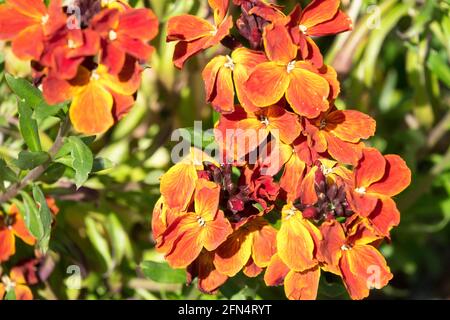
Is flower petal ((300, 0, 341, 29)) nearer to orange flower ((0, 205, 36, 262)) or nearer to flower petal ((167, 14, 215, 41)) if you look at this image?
flower petal ((167, 14, 215, 41))

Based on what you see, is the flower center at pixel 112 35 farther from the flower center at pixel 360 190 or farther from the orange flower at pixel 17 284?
the orange flower at pixel 17 284

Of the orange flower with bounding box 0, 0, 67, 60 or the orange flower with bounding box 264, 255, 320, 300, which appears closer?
the orange flower with bounding box 0, 0, 67, 60

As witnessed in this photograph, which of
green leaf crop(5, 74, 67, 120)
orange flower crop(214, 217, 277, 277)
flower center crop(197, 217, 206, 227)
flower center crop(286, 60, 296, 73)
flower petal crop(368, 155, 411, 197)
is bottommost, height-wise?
orange flower crop(214, 217, 277, 277)

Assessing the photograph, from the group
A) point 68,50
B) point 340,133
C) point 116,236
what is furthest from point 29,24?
point 116,236

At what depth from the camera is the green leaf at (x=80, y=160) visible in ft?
4.57

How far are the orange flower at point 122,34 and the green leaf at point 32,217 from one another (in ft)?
1.55

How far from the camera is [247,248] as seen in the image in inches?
56.1

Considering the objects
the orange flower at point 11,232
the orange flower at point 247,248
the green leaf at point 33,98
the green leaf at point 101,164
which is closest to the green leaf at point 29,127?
the green leaf at point 33,98

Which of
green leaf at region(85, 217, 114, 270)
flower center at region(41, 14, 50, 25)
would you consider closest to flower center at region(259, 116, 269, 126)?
flower center at region(41, 14, 50, 25)

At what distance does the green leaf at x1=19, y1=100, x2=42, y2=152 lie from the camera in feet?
4.90

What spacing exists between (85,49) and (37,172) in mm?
443

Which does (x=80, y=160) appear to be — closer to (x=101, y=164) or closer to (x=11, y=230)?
(x=101, y=164)

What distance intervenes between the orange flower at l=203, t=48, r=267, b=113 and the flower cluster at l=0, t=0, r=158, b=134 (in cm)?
17
